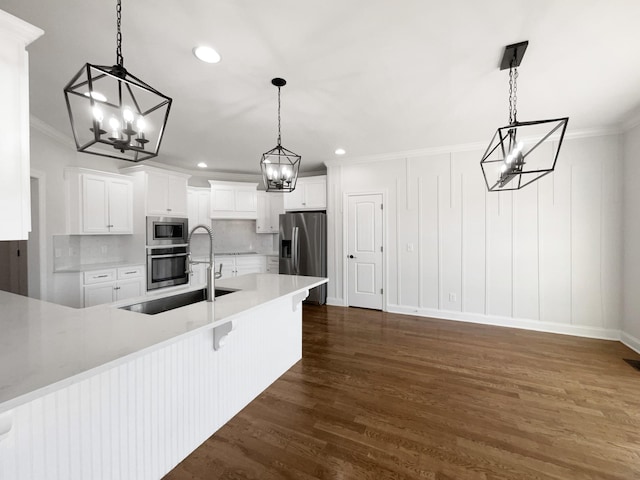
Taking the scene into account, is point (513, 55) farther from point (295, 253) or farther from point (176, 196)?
point (176, 196)

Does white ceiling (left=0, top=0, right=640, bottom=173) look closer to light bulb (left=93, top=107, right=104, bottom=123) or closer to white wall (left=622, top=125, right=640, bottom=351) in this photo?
white wall (left=622, top=125, right=640, bottom=351)

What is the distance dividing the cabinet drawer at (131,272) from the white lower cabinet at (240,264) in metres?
1.35

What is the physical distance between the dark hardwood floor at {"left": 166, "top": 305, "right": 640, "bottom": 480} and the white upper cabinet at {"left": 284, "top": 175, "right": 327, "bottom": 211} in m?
2.74

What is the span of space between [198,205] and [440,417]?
5251mm

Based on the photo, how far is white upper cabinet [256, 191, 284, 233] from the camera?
6.00 m

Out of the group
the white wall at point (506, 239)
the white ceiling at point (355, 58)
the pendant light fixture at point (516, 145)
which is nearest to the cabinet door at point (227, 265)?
the white wall at point (506, 239)

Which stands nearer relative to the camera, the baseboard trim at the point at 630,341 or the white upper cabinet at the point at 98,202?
the baseboard trim at the point at 630,341

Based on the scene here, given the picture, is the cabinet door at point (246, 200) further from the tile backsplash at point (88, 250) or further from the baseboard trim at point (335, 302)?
the baseboard trim at point (335, 302)

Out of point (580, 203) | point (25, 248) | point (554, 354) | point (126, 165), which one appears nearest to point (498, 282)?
point (554, 354)

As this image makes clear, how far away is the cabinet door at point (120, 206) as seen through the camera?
4.22 metres

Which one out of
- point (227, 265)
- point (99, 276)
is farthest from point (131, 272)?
point (227, 265)

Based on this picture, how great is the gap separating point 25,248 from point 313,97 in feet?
13.5

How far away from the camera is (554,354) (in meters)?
3.08

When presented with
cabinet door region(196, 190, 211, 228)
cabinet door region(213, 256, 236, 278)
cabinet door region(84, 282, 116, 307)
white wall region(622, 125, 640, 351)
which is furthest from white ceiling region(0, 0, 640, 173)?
cabinet door region(213, 256, 236, 278)
